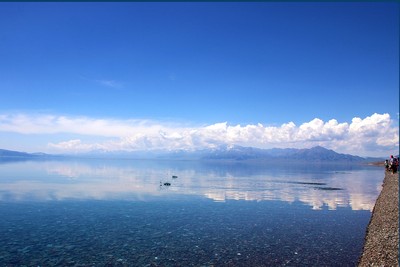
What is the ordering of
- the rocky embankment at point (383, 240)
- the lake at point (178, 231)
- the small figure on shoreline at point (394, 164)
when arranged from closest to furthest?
the rocky embankment at point (383, 240) < the lake at point (178, 231) < the small figure on shoreline at point (394, 164)

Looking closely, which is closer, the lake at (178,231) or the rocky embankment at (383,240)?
the rocky embankment at (383,240)

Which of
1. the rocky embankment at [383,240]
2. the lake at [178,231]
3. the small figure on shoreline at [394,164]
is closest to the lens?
the rocky embankment at [383,240]

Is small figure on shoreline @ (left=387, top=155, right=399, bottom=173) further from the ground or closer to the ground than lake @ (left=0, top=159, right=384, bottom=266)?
further from the ground

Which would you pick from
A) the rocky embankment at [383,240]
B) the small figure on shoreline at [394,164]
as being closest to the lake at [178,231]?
the rocky embankment at [383,240]

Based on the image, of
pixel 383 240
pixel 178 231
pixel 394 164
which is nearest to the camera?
pixel 383 240

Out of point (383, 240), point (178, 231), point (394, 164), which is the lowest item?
point (178, 231)

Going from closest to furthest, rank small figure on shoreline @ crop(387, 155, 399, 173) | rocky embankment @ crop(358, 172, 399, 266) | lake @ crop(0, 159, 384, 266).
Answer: rocky embankment @ crop(358, 172, 399, 266)
lake @ crop(0, 159, 384, 266)
small figure on shoreline @ crop(387, 155, 399, 173)

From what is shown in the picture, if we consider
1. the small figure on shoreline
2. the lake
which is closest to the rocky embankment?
the lake

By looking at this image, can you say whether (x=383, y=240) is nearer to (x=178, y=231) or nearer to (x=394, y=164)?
(x=178, y=231)

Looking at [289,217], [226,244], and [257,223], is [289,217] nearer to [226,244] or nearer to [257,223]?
[257,223]

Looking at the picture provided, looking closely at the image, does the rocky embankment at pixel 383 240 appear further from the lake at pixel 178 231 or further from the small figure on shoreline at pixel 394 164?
the small figure on shoreline at pixel 394 164

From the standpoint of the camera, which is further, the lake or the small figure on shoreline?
the small figure on shoreline

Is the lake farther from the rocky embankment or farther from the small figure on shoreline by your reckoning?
the small figure on shoreline

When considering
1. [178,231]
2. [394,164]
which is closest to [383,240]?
[178,231]
